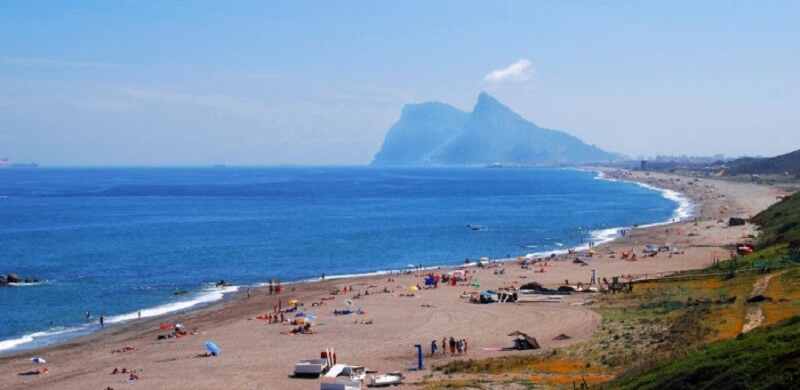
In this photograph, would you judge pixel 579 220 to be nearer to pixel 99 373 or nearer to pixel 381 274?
pixel 381 274

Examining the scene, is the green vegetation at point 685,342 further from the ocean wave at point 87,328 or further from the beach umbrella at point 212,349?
the ocean wave at point 87,328

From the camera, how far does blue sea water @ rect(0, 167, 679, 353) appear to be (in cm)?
4797

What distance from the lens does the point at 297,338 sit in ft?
117

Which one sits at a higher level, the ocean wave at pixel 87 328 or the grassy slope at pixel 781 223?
the grassy slope at pixel 781 223

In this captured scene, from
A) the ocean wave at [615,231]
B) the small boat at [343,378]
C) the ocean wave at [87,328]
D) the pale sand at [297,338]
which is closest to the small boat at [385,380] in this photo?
the small boat at [343,378]

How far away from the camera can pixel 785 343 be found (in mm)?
15938

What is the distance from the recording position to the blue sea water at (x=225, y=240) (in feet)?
157


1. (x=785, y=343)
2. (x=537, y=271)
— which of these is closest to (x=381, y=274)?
(x=537, y=271)

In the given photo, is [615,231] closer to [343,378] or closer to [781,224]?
[781,224]

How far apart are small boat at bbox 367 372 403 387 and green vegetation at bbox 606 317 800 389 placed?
7535mm

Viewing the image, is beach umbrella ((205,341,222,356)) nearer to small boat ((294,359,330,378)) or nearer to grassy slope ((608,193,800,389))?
small boat ((294,359,330,378))

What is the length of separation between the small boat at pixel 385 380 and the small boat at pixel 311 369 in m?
2.21

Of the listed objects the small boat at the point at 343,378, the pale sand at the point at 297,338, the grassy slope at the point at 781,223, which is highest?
the grassy slope at the point at 781,223

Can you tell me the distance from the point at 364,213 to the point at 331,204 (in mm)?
20813
